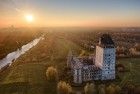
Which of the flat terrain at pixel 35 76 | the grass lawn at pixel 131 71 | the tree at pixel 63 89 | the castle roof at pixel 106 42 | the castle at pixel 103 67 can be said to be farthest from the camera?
the grass lawn at pixel 131 71

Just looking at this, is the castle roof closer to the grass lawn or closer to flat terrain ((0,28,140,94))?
flat terrain ((0,28,140,94))

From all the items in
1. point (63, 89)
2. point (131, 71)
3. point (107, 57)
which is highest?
point (107, 57)

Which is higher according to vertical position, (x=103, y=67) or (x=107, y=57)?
(x=107, y=57)

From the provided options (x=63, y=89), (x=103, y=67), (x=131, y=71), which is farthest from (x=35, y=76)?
(x=131, y=71)

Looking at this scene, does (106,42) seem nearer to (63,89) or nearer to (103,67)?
(103,67)

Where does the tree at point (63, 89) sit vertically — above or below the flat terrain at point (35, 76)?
above

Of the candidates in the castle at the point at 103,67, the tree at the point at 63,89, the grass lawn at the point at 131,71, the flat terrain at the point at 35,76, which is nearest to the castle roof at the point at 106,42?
the castle at the point at 103,67

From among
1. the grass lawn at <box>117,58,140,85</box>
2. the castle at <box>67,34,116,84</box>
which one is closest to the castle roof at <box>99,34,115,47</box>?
the castle at <box>67,34,116,84</box>

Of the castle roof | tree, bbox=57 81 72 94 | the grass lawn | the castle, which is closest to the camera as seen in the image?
tree, bbox=57 81 72 94

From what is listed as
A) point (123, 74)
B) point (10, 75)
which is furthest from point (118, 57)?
point (10, 75)

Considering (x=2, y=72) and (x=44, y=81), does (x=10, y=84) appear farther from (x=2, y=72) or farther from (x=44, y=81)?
(x=2, y=72)

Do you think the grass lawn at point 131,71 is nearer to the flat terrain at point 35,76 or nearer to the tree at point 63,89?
the flat terrain at point 35,76
